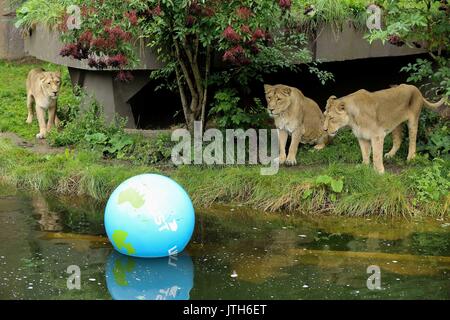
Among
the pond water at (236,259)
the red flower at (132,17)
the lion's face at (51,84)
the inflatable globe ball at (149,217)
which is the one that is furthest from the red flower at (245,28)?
the lion's face at (51,84)

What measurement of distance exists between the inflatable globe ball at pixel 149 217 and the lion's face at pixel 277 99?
3434 mm

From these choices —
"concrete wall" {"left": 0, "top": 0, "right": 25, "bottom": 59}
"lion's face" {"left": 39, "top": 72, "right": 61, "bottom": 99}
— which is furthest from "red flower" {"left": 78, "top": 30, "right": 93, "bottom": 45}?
"concrete wall" {"left": 0, "top": 0, "right": 25, "bottom": 59}

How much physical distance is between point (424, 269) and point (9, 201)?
4826 millimetres

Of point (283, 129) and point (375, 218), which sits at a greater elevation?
point (283, 129)

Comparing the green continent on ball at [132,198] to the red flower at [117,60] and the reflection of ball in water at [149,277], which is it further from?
the red flower at [117,60]

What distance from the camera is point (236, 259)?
7.88 meters

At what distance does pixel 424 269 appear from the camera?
7.59 meters

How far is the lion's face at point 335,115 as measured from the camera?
1012 cm

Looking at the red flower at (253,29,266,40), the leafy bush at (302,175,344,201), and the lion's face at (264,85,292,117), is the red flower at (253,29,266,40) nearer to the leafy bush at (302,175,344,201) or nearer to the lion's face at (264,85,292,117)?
the lion's face at (264,85,292,117)

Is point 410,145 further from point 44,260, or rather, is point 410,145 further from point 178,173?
point 44,260

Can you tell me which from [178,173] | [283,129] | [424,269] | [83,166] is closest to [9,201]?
[83,166]

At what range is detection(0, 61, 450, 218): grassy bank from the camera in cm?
948

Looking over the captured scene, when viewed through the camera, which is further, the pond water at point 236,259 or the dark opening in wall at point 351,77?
the dark opening in wall at point 351,77

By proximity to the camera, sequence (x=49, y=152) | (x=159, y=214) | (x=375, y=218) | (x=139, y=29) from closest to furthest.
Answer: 1. (x=159, y=214)
2. (x=375, y=218)
3. (x=139, y=29)
4. (x=49, y=152)
